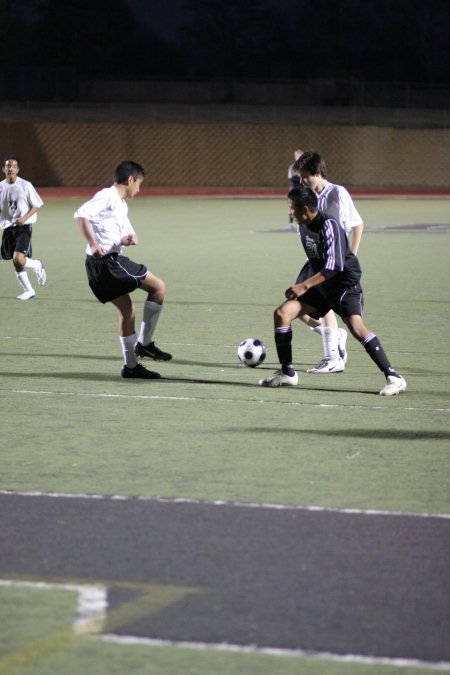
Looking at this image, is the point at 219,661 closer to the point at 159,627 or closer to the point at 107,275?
the point at 159,627

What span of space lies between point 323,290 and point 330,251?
42cm

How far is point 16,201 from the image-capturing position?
17.0 metres

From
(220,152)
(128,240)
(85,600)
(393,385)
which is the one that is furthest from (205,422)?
(220,152)

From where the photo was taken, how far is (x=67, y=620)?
4723 millimetres

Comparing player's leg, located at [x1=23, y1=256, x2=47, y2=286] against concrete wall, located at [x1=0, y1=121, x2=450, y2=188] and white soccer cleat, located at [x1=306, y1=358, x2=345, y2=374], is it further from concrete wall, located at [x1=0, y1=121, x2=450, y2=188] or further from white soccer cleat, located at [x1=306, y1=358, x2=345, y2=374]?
concrete wall, located at [x1=0, y1=121, x2=450, y2=188]

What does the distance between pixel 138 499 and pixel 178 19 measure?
3525 inches

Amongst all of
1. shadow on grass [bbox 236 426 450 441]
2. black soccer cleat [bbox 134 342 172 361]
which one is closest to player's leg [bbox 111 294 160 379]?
black soccer cleat [bbox 134 342 172 361]

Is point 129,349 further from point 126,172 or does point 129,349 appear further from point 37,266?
point 37,266

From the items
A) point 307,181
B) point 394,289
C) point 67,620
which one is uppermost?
point 307,181

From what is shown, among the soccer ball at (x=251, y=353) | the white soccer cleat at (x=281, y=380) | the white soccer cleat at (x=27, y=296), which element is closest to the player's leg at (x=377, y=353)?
the white soccer cleat at (x=281, y=380)

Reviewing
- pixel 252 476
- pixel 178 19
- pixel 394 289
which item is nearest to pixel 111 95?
pixel 178 19

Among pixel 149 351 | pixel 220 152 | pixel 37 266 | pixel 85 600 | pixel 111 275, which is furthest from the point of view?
pixel 220 152

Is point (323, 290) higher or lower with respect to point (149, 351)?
higher

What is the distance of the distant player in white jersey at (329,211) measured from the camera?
1039 centimetres
